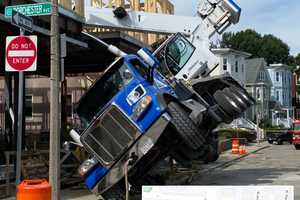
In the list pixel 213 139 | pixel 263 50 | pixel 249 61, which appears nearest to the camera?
pixel 213 139

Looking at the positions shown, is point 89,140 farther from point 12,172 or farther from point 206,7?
point 206,7

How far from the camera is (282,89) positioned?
3135 inches

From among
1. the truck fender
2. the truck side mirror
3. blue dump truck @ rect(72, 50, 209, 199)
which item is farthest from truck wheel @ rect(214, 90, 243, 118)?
the truck side mirror

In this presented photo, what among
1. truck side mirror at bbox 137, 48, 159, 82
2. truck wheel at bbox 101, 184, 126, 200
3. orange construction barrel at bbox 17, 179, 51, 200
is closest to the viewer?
orange construction barrel at bbox 17, 179, 51, 200

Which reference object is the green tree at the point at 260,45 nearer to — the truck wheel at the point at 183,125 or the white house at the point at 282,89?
the white house at the point at 282,89

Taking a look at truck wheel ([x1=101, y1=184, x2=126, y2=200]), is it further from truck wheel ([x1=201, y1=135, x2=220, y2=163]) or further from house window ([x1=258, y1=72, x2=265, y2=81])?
house window ([x1=258, y1=72, x2=265, y2=81])

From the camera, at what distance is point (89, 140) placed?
1107 cm

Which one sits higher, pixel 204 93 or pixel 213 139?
pixel 204 93

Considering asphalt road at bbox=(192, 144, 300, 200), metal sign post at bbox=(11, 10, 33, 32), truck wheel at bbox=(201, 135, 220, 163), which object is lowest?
asphalt road at bbox=(192, 144, 300, 200)

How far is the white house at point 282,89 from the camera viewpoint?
256 ft

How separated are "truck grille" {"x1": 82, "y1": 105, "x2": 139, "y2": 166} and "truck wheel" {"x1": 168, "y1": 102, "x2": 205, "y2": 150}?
2.62 feet

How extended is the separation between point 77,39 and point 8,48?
767 cm

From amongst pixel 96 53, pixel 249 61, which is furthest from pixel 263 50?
pixel 96 53

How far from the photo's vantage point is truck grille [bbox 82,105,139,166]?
10828 millimetres
